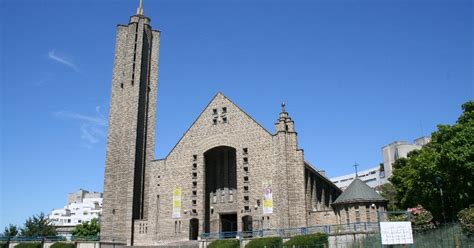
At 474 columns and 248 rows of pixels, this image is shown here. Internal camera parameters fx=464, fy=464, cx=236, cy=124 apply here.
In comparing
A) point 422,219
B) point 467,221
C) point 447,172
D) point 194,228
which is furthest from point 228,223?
point 467,221

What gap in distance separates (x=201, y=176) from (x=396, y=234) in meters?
26.5

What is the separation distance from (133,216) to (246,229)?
1119 centimetres

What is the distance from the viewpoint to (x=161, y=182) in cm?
4656

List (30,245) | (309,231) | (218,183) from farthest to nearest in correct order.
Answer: (218,183) → (30,245) → (309,231)

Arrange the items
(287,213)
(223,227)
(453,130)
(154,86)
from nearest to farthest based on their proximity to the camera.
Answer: (453,130), (287,213), (223,227), (154,86)

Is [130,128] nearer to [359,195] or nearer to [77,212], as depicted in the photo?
[359,195]

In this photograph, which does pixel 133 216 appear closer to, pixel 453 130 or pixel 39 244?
pixel 39 244

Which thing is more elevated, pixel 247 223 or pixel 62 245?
pixel 247 223

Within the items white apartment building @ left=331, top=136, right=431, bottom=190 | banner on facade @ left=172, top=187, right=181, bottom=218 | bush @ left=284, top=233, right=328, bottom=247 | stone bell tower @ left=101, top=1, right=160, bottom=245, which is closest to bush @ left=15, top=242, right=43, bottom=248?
stone bell tower @ left=101, top=1, right=160, bottom=245

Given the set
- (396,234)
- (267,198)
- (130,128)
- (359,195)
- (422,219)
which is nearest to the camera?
(396,234)

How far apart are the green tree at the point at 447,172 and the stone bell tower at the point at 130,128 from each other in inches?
1010

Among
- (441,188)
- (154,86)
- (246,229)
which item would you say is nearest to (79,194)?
(154,86)

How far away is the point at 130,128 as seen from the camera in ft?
157

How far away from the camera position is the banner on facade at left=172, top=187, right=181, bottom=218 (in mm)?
44875
